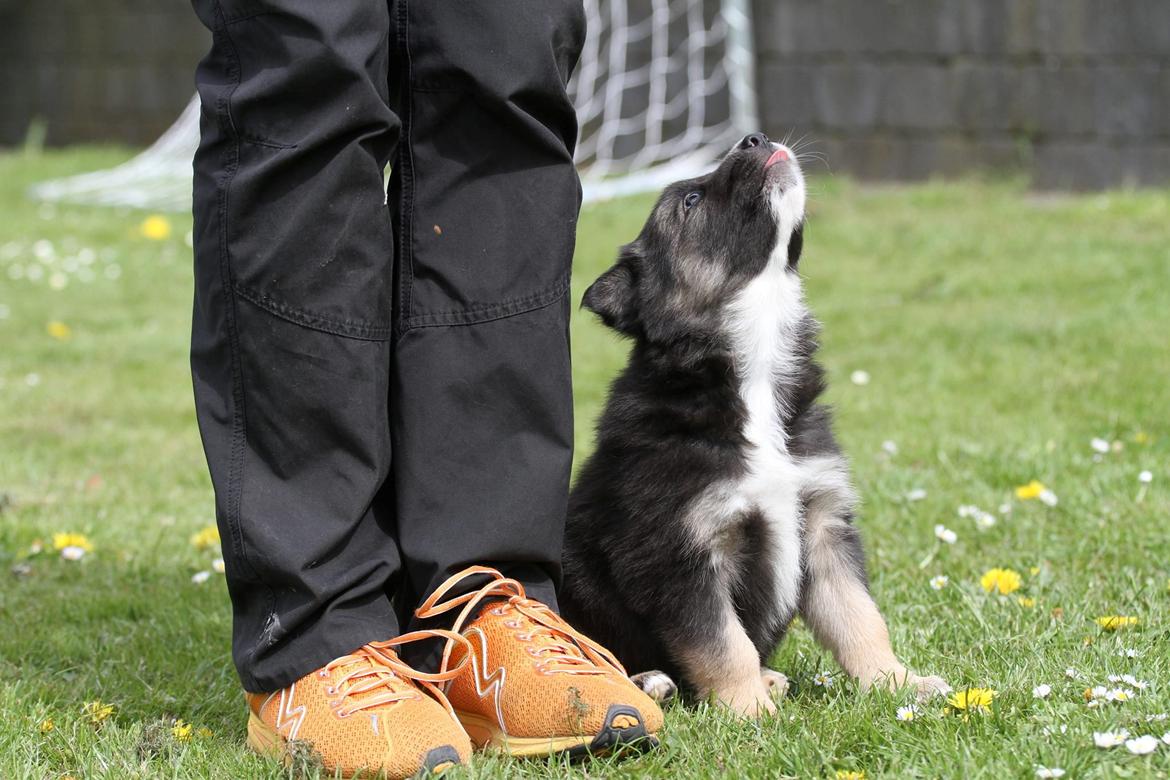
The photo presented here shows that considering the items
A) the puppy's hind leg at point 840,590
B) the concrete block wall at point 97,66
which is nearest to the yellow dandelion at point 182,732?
the puppy's hind leg at point 840,590

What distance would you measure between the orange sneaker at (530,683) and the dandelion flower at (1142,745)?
759 mm

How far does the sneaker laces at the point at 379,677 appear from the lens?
7.39 feet

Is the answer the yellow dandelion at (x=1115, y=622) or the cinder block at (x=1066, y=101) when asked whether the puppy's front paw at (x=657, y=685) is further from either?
the cinder block at (x=1066, y=101)

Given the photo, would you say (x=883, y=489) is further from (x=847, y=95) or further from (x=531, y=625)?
(x=847, y=95)

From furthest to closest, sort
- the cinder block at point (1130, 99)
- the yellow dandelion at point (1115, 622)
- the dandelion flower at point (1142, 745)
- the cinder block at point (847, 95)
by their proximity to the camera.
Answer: the cinder block at point (847, 95)
the cinder block at point (1130, 99)
the yellow dandelion at point (1115, 622)
the dandelion flower at point (1142, 745)

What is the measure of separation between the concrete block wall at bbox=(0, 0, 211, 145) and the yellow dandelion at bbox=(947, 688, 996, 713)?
1086 cm

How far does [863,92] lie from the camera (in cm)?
936

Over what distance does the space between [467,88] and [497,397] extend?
549 mm

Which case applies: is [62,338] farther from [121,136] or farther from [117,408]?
[121,136]

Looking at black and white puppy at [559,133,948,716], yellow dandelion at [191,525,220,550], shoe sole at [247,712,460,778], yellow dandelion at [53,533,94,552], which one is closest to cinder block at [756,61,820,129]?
yellow dandelion at [191,525,220,550]

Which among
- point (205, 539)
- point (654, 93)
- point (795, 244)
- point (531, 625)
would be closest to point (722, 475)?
point (531, 625)

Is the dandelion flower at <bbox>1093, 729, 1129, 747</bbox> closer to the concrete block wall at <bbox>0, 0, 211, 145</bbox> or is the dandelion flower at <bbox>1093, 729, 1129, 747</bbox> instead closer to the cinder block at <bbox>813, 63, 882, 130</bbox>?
the cinder block at <bbox>813, 63, 882, 130</bbox>

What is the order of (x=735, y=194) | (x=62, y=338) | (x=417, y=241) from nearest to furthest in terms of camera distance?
(x=417, y=241)
(x=735, y=194)
(x=62, y=338)

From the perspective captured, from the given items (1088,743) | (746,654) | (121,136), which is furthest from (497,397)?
(121,136)
